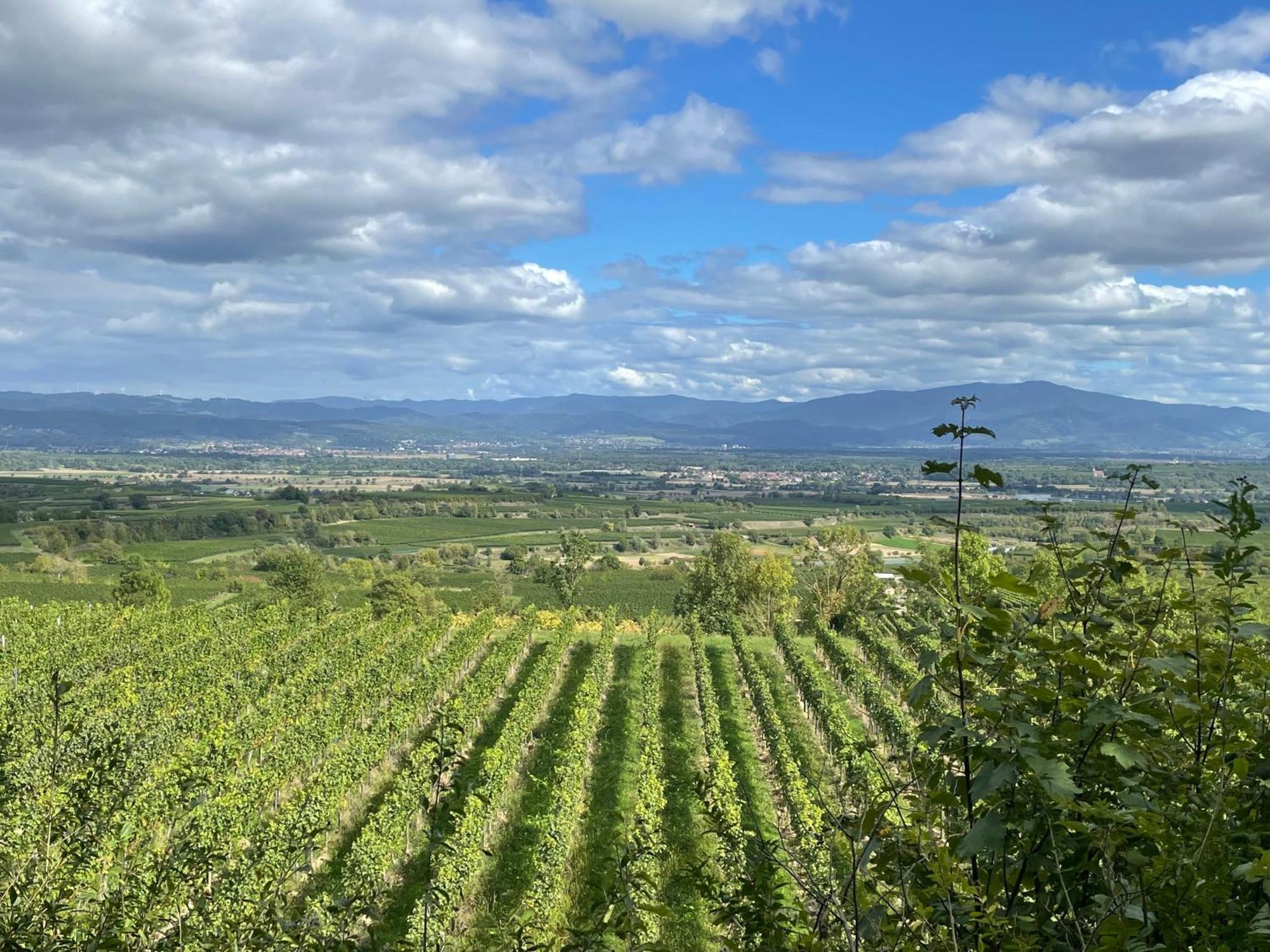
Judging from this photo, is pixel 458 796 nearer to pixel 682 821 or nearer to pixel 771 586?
pixel 682 821

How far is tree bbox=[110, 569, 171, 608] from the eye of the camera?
166 feet

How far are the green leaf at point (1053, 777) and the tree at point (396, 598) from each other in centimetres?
4926

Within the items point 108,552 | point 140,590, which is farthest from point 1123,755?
point 108,552

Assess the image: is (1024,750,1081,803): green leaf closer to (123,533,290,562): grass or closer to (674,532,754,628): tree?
(674,532,754,628): tree

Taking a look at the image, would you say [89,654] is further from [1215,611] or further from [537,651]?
[1215,611]

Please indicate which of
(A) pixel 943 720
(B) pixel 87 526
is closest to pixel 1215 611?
(A) pixel 943 720

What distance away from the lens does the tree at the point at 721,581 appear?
52.0 meters

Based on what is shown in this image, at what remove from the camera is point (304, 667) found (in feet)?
106

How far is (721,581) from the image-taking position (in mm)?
53031

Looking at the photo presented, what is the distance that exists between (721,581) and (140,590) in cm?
3505

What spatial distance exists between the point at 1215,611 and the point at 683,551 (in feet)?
358

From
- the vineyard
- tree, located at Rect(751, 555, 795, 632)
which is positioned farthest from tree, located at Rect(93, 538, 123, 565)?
tree, located at Rect(751, 555, 795, 632)

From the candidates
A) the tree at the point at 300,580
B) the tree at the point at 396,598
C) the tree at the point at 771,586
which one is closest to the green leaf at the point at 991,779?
the tree at the point at 396,598

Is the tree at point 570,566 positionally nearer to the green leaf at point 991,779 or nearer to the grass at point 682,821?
the grass at point 682,821
